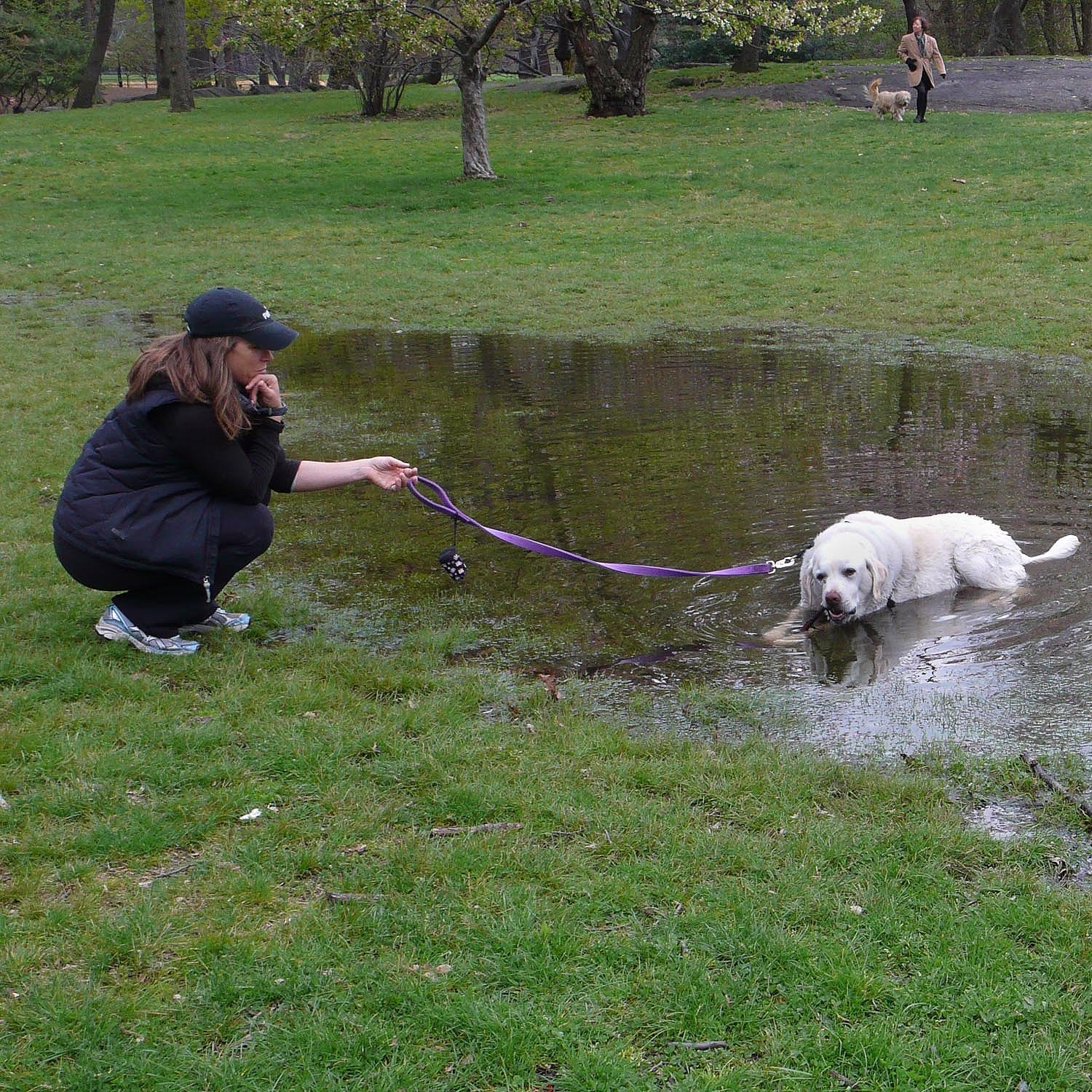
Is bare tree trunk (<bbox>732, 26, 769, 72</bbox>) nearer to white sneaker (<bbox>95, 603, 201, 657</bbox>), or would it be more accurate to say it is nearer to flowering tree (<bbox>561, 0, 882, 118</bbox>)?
flowering tree (<bbox>561, 0, 882, 118</bbox>)

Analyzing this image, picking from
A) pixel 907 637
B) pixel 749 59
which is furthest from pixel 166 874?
pixel 749 59

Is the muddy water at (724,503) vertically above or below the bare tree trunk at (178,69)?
below

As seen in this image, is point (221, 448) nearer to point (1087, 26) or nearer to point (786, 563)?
point (786, 563)

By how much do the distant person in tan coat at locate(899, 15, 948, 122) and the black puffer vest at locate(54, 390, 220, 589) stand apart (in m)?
26.0

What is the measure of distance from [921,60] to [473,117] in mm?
11146

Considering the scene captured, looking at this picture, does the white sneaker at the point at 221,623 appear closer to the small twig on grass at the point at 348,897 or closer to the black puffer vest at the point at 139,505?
the black puffer vest at the point at 139,505

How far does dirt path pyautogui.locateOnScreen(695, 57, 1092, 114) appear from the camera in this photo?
31.0 metres

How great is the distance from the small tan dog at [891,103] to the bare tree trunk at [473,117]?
33.2 feet

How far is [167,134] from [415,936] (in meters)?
34.1

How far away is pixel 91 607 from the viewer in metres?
6.32

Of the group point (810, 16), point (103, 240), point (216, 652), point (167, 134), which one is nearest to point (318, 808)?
point (216, 652)

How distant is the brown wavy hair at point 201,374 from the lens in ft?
17.8

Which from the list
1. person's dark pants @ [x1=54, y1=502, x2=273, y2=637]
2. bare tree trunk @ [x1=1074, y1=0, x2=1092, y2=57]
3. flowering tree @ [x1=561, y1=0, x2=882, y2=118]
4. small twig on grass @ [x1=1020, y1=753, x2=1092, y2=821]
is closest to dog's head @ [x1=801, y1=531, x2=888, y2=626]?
small twig on grass @ [x1=1020, y1=753, x2=1092, y2=821]

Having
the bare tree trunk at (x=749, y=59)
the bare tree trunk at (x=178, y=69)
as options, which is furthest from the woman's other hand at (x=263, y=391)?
the bare tree trunk at (x=178, y=69)
